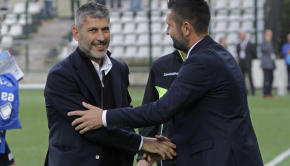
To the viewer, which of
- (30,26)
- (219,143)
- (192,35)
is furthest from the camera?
(30,26)

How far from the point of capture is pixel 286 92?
51.5ft

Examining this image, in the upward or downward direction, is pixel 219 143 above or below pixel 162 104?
below

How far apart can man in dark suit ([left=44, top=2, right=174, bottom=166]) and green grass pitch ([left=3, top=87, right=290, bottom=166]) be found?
3.63m

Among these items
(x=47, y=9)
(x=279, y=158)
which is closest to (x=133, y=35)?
(x=47, y=9)

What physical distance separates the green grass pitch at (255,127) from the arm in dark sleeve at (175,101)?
12.9 feet

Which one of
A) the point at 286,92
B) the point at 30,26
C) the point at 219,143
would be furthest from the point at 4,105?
the point at 30,26

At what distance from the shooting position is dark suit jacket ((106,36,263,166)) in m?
2.70

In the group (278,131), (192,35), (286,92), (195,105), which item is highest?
(192,35)

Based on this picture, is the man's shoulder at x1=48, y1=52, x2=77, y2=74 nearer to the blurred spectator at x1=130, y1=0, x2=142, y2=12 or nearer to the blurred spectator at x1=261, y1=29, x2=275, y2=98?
the blurred spectator at x1=261, y1=29, x2=275, y2=98

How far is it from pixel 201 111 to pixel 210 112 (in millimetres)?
61

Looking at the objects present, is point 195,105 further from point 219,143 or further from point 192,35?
point 192,35

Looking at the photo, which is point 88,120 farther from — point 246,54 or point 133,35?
point 133,35

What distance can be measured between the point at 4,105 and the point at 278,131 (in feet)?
21.2

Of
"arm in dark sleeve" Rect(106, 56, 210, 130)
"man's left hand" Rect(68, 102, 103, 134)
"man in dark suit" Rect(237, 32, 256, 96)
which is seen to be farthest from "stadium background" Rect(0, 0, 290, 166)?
"arm in dark sleeve" Rect(106, 56, 210, 130)
